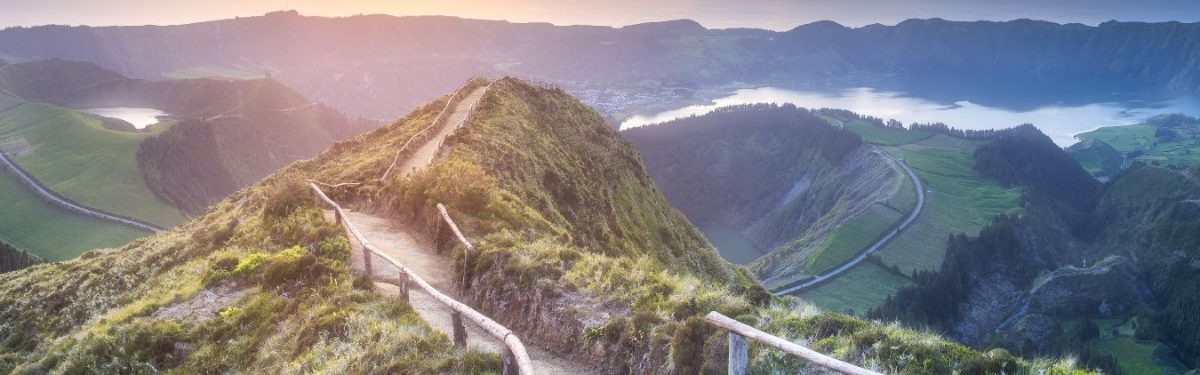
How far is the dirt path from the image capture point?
44.3 ft

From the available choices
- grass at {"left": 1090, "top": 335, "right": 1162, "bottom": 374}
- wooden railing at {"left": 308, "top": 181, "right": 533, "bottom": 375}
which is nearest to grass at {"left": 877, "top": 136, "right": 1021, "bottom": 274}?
grass at {"left": 1090, "top": 335, "right": 1162, "bottom": 374}

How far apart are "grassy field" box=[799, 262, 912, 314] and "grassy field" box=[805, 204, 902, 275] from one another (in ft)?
14.3

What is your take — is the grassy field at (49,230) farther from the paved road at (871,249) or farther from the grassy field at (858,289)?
the grassy field at (858,289)

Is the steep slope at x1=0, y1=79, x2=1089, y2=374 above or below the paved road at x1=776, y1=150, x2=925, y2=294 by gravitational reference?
above

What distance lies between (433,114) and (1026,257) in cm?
14685

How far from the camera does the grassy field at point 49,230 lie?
109 meters

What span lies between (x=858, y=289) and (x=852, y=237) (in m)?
21.4

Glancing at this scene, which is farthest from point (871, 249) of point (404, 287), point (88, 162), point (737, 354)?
point (88, 162)

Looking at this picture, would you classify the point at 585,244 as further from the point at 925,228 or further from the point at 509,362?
the point at 925,228

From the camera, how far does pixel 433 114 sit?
52562 mm

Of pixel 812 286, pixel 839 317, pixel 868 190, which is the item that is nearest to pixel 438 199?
pixel 839 317

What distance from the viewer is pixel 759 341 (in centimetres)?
929

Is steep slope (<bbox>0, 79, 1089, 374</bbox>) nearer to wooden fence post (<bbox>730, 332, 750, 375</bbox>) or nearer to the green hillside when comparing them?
wooden fence post (<bbox>730, 332, 750, 375</bbox>)

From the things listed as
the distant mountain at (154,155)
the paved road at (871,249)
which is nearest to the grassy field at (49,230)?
the distant mountain at (154,155)
